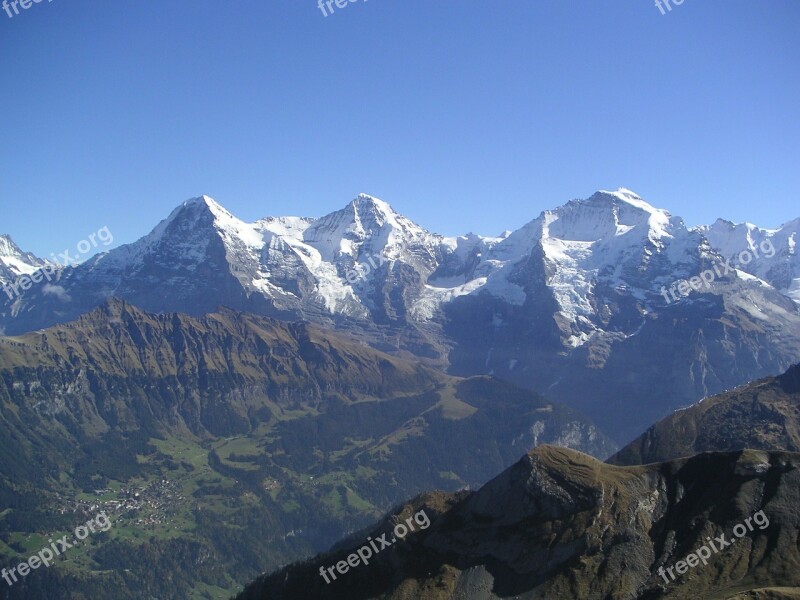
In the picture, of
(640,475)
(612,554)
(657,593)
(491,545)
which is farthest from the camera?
(640,475)

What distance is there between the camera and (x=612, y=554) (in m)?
148

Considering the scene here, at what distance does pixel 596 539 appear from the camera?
495 feet

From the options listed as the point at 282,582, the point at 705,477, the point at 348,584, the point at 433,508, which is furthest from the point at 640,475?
the point at 282,582

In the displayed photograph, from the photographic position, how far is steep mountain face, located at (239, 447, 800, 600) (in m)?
142

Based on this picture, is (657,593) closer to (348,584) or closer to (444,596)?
(444,596)

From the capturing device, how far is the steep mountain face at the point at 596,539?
142 m

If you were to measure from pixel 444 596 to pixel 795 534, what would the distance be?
66.4 meters

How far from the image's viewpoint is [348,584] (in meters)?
162

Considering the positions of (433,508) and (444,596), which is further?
(433,508)

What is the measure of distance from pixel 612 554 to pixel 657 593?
1138cm

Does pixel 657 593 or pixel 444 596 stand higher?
pixel 444 596

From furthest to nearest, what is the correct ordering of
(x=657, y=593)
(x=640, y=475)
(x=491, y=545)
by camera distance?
1. (x=640, y=475)
2. (x=491, y=545)
3. (x=657, y=593)

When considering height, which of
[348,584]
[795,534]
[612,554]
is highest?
[348,584]

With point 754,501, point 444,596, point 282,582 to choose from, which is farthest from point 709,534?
point 282,582
